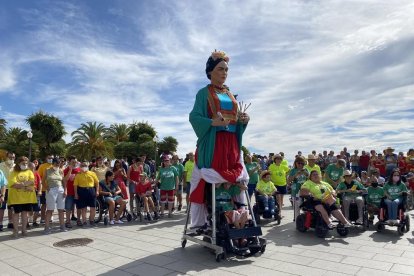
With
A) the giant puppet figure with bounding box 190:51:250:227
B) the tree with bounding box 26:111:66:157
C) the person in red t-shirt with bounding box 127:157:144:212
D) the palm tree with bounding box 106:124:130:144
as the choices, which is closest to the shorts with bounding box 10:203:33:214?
the person in red t-shirt with bounding box 127:157:144:212

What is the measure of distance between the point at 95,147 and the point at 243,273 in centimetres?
3717

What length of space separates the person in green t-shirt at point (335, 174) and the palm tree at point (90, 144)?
33.0m

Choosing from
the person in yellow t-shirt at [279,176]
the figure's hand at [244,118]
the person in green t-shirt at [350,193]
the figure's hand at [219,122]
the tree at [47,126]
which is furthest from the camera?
the tree at [47,126]

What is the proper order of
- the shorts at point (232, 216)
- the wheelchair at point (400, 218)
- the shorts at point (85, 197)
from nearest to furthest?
1. the shorts at point (232, 216)
2. the wheelchair at point (400, 218)
3. the shorts at point (85, 197)

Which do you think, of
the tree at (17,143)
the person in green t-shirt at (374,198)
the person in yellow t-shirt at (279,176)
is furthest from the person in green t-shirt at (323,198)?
the tree at (17,143)

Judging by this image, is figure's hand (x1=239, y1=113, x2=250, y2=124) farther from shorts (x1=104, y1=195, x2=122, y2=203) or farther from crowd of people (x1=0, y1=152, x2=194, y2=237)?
shorts (x1=104, y1=195, x2=122, y2=203)

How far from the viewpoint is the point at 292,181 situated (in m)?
9.46

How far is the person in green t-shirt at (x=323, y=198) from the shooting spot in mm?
7262

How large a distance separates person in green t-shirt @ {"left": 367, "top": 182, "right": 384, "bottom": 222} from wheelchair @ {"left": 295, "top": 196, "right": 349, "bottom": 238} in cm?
143

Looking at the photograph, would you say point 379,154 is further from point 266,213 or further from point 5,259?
point 5,259

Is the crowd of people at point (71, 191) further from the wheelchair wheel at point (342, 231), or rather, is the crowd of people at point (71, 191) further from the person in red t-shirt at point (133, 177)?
the wheelchair wheel at point (342, 231)

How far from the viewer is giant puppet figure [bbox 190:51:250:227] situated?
5645mm

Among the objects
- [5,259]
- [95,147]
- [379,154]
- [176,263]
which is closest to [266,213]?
[176,263]

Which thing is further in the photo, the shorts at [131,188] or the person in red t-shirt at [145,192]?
the shorts at [131,188]
